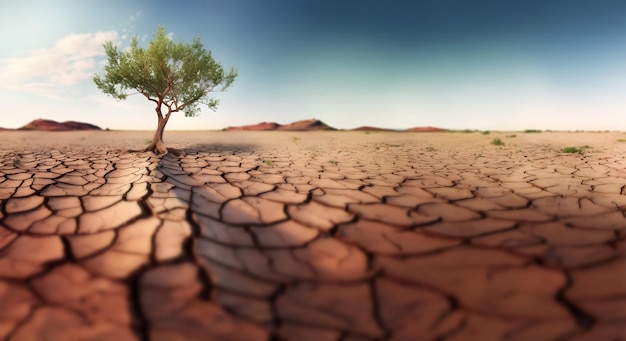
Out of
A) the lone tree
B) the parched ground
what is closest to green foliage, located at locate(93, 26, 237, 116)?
the lone tree

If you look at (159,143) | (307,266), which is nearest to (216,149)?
(159,143)

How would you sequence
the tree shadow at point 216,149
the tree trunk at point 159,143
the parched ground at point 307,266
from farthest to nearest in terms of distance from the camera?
the tree shadow at point 216,149, the tree trunk at point 159,143, the parched ground at point 307,266

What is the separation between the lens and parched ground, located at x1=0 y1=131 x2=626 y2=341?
3.59ft

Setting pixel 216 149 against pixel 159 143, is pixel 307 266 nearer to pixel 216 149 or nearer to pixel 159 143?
pixel 159 143

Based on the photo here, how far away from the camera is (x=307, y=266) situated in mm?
1467

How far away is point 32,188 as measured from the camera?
Answer: 2818mm

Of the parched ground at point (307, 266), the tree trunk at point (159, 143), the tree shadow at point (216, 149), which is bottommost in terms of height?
the parched ground at point (307, 266)

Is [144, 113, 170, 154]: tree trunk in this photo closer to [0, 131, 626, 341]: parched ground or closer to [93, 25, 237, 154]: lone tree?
[93, 25, 237, 154]: lone tree

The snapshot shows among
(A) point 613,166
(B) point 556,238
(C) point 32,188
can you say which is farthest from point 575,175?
(C) point 32,188

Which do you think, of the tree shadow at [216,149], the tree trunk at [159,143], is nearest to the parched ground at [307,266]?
the tree trunk at [159,143]

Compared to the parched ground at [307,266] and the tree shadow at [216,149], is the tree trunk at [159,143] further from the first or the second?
the parched ground at [307,266]

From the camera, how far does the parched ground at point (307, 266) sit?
1093 millimetres

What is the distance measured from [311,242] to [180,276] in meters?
0.72

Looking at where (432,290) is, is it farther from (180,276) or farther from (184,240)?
(184,240)
